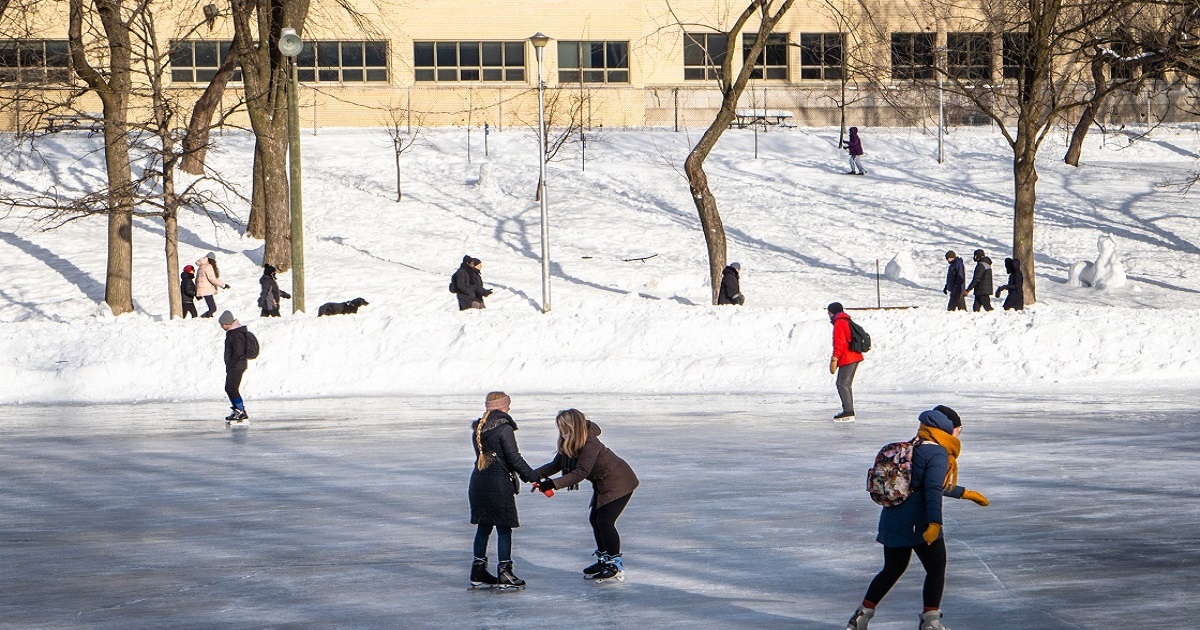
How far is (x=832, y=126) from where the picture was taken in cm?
5903

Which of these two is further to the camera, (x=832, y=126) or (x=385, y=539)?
(x=832, y=126)

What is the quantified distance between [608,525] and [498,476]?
0.78 metres

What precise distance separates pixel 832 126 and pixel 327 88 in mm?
21207

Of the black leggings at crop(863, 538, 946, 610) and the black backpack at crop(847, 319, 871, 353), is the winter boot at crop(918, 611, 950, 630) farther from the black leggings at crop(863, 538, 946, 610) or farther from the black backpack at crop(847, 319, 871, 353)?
the black backpack at crop(847, 319, 871, 353)

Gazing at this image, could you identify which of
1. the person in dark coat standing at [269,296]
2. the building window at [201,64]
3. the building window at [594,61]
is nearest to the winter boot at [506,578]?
the person in dark coat standing at [269,296]

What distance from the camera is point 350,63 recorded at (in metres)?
59.8

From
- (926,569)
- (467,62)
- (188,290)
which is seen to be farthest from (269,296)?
(467,62)

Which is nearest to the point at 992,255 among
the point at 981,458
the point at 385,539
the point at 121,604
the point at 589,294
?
the point at 589,294

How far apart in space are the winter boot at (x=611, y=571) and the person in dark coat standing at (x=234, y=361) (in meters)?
10.3

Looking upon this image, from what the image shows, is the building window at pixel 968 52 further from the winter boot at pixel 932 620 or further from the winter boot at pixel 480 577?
the winter boot at pixel 932 620

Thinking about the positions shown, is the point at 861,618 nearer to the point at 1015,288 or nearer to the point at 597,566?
the point at 597,566

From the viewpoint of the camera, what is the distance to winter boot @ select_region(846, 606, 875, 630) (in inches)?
293

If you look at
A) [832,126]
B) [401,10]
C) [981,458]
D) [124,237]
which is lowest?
[981,458]

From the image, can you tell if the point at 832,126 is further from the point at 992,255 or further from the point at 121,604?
the point at 121,604
